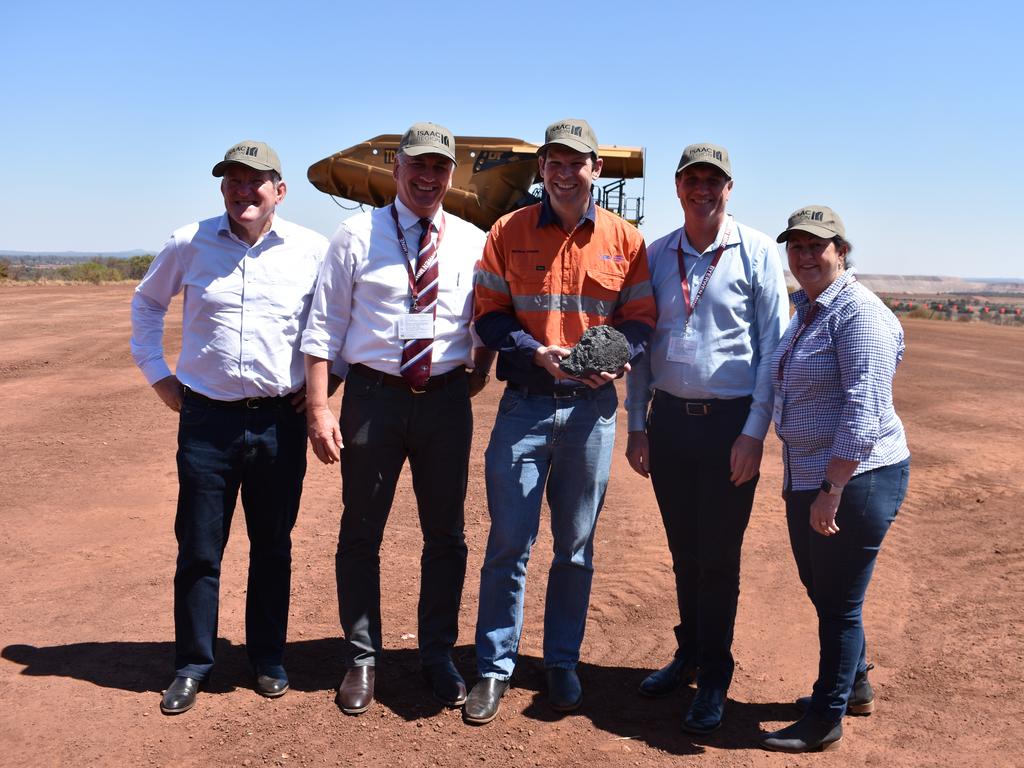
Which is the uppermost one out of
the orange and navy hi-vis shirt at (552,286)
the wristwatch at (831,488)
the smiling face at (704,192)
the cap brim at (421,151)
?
the cap brim at (421,151)

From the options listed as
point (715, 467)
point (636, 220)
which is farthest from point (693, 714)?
A: point (636, 220)

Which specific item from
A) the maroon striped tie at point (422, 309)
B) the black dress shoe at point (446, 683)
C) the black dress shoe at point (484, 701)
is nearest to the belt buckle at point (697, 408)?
the maroon striped tie at point (422, 309)

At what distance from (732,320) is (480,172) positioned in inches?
614

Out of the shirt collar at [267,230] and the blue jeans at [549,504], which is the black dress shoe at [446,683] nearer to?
the blue jeans at [549,504]

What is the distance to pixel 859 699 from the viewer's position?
3.85 meters

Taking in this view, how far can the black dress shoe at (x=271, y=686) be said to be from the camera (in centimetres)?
387

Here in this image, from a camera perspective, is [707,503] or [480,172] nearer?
[707,503]

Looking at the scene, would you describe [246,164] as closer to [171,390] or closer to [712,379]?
[171,390]

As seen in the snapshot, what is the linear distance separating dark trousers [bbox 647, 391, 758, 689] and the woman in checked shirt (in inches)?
9.2

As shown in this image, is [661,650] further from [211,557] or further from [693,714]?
[211,557]

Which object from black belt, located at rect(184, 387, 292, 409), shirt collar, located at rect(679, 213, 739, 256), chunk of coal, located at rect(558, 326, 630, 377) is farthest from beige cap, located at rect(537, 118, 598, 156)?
black belt, located at rect(184, 387, 292, 409)

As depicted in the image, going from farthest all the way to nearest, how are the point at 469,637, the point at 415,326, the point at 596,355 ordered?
the point at 469,637 < the point at 415,326 < the point at 596,355

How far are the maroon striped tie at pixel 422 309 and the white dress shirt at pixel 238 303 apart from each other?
54cm

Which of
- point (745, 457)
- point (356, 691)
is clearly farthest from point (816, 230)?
point (356, 691)
